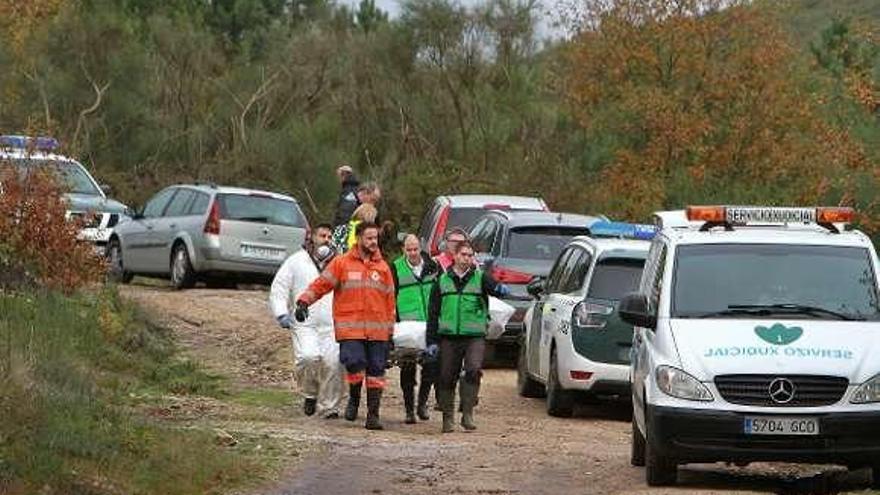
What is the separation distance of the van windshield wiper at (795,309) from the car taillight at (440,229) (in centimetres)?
1108

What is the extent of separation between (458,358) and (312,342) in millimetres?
1323

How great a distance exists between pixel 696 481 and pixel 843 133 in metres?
21.3

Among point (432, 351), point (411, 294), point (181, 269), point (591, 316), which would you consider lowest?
point (181, 269)

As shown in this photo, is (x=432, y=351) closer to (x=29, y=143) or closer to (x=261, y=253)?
(x=29, y=143)

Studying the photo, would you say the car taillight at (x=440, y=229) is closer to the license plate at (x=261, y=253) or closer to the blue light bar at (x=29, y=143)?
the license plate at (x=261, y=253)

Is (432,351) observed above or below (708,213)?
below

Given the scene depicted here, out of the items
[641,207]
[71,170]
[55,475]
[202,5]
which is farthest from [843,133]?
[202,5]

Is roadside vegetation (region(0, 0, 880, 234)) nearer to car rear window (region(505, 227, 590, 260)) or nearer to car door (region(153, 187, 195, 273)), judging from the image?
car door (region(153, 187, 195, 273))

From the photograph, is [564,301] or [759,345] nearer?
[759,345]

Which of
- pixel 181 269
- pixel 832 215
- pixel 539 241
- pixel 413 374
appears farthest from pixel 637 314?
pixel 181 269

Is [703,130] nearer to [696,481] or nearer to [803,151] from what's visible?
[803,151]

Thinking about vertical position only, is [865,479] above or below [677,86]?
below

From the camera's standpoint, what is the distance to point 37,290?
723 inches

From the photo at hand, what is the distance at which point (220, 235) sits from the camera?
90.7 feet
